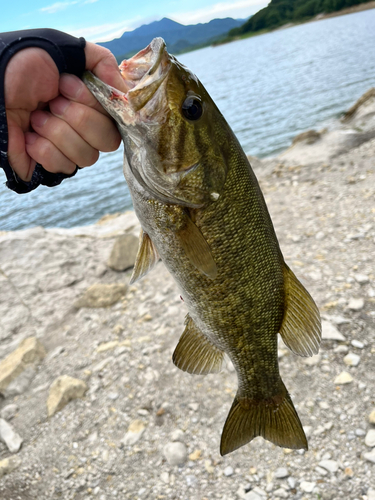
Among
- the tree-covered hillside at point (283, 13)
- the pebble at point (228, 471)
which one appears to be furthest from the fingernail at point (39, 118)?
the tree-covered hillside at point (283, 13)

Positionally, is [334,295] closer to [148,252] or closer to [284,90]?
[148,252]

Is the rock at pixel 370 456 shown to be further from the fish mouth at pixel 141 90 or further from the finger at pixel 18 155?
the finger at pixel 18 155

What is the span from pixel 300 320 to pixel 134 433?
2.16m

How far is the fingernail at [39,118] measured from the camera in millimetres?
2234

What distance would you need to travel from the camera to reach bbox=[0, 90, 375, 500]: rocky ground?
10.4ft

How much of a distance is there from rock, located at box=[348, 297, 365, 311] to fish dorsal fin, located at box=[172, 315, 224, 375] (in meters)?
2.33

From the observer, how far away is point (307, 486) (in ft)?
9.64

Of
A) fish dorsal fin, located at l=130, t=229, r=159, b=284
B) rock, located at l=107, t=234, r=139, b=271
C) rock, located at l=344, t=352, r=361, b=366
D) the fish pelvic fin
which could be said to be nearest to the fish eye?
fish dorsal fin, located at l=130, t=229, r=159, b=284

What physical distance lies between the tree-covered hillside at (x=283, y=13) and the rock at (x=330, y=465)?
112 meters

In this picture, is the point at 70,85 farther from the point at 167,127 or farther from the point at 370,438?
the point at 370,438

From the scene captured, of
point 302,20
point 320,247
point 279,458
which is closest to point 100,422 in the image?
point 279,458

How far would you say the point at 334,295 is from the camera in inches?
180

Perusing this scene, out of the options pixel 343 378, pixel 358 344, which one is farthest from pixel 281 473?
pixel 358 344

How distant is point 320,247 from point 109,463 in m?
3.89
